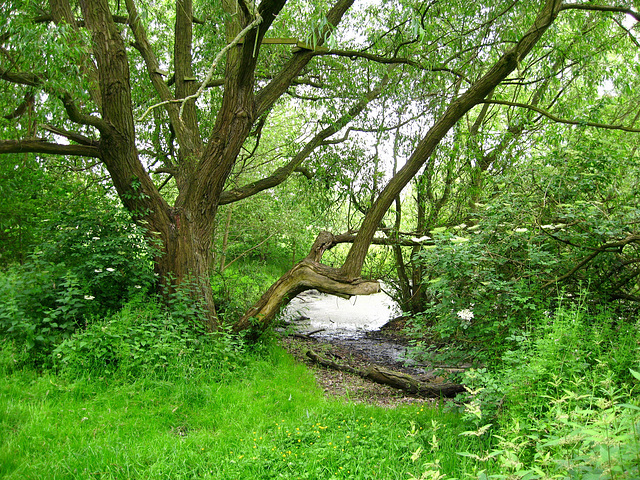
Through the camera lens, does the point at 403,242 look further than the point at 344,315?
No

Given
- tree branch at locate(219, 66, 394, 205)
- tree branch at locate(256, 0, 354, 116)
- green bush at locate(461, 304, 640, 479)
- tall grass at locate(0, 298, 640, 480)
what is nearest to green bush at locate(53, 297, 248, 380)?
tall grass at locate(0, 298, 640, 480)

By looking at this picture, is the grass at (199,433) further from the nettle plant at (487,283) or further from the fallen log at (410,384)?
the fallen log at (410,384)

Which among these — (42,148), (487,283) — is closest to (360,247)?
(487,283)

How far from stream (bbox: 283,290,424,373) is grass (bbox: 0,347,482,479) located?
245 centimetres

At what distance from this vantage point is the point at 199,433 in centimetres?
335

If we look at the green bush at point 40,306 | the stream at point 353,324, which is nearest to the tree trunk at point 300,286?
the stream at point 353,324

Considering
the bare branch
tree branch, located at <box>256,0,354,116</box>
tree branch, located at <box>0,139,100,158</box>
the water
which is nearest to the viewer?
tree branch, located at <box>0,139,100,158</box>

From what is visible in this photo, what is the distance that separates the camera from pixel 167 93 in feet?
20.7

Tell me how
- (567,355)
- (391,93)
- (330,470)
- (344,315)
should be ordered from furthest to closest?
1. (344,315)
2. (391,93)
3. (567,355)
4. (330,470)

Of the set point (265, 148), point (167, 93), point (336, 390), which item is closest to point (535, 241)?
point (336, 390)

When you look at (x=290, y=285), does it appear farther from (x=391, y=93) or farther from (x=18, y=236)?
(x=18, y=236)

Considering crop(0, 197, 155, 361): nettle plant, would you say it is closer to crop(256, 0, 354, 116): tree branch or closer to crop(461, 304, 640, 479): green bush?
crop(256, 0, 354, 116): tree branch

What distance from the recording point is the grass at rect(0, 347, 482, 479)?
275 cm

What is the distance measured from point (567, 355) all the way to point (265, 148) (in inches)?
323
